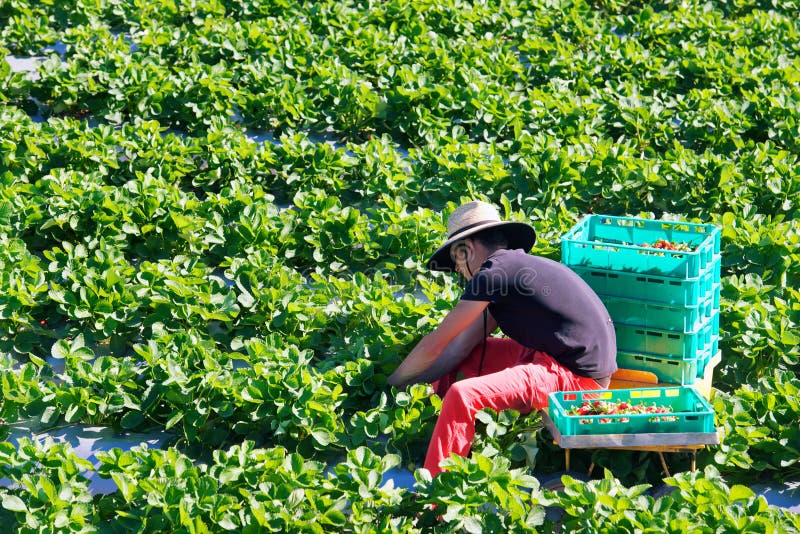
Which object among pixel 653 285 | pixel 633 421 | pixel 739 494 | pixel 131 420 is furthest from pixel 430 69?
pixel 739 494

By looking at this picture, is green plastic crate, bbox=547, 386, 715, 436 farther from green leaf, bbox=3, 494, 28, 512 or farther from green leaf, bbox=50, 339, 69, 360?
green leaf, bbox=50, 339, 69, 360

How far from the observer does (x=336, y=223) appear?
6742 mm

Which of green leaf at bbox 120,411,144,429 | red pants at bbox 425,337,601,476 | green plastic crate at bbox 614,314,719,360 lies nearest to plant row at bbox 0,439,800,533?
red pants at bbox 425,337,601,476

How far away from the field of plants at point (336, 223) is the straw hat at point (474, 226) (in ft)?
1.73

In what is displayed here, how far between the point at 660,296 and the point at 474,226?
0.92 meters

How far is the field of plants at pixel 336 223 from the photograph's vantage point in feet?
14.9

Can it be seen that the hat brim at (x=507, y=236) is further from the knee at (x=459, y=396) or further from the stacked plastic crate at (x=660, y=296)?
the knee at (x=459, y=396)

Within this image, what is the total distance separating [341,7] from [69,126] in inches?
131

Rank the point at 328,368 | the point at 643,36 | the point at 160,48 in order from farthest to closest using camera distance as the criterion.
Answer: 1. the point at 643,36
2. the point at 160,48
3. the point at 328,368

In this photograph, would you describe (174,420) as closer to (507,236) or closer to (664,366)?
(507,236)

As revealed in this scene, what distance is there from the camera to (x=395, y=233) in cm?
668

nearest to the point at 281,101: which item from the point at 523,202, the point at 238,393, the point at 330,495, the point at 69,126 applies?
the point at 69,126

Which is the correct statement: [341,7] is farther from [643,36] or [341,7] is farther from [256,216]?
[256,216]

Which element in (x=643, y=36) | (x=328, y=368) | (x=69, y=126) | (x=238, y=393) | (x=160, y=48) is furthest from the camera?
(x=643, y=36)
